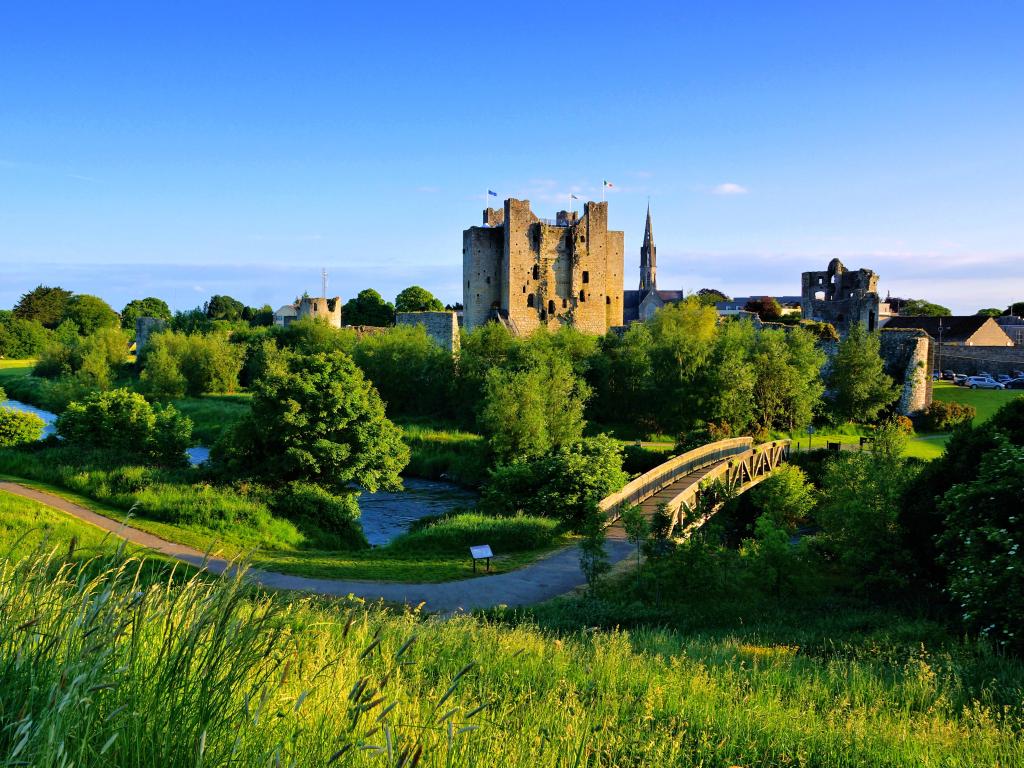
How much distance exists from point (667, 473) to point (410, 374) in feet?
104

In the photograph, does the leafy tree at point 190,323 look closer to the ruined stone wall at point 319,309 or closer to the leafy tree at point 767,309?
the ruined stone wall at point 319,309

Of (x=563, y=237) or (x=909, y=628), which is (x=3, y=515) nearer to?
(x=909, y=628)

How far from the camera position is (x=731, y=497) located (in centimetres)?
2605

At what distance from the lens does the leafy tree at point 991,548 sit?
10961mm

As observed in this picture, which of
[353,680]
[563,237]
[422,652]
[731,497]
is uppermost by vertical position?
[563,237]

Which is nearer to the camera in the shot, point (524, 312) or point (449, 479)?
point (449, 479)

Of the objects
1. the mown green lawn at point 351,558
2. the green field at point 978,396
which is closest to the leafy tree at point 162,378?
the mown green lawn at point 351,558

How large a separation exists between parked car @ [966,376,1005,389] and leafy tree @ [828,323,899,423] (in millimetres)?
12529

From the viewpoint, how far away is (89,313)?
362 feet

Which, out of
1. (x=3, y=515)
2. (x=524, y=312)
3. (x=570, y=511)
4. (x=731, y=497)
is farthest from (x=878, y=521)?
(x=524, y=312)

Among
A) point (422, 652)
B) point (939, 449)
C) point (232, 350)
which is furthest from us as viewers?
point (232, 350)

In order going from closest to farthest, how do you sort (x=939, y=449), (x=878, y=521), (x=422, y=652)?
(x=422, y=652) → (x=878, y=521) → (x=939, y=449)

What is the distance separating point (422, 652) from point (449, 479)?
33.5 meters

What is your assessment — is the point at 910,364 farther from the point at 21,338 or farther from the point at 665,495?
the point at 21,338
